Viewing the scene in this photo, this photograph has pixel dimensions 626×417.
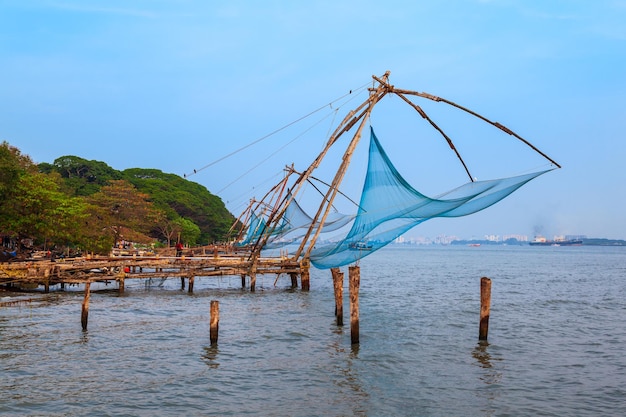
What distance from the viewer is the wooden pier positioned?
2108cm

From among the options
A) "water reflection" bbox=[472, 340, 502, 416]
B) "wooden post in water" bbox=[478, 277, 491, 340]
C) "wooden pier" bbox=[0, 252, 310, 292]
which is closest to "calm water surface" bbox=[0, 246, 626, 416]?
"water reflection" bbox=[472, 340, 502, 416]

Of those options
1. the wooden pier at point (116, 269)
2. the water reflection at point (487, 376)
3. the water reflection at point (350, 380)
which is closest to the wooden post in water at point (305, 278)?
the wooden pier at point (116, 269)

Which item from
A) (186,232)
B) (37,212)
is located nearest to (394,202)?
(37,212)

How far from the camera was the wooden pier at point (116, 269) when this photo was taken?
21.1 meters

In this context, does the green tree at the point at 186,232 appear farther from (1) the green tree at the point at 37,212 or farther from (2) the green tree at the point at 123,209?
(1) the green tree at the point at 37,212

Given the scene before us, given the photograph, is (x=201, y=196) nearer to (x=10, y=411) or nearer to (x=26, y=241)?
(x=26, y=241)

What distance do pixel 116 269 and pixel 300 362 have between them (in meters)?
16.1

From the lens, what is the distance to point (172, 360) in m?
12.1

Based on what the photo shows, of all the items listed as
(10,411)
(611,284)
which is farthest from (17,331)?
(611,284)

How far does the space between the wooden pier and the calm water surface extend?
2.99 feet

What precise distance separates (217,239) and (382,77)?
64.8 metres

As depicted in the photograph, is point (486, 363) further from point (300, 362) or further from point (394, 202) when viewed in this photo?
point (394, 202)

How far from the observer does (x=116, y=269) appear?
1019 inches

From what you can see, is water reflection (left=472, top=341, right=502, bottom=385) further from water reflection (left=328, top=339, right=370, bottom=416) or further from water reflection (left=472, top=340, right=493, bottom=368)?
water reflection (left=328, top=339, right=370, bottom=416)
